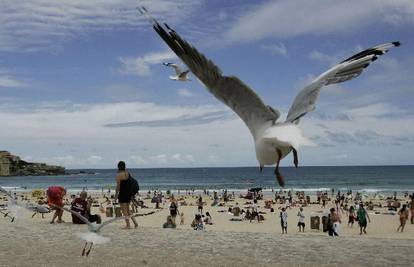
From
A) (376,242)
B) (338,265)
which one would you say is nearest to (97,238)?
(338,265)

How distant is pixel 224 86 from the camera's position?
164 inches

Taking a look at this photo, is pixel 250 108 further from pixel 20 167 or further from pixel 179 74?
pixel 20 167

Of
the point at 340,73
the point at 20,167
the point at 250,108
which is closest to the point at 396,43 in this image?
the point at 340,73

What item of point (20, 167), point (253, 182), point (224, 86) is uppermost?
point (20, 167)

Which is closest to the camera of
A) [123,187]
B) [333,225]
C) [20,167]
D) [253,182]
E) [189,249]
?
[189,249]

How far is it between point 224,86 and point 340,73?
4.85 feet

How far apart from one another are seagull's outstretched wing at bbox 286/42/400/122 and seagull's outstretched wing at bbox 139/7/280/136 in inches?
21.2

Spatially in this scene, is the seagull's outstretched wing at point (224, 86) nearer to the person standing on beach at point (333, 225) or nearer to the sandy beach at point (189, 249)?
the sandy beach at point (189, 249)

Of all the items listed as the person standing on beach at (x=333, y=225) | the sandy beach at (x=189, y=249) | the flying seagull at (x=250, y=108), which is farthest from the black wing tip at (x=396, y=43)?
the person standing on beach at (x=333, y=225)

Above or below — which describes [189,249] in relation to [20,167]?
below

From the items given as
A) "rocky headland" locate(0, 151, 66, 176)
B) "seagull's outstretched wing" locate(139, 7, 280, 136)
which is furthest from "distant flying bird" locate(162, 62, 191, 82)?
"rocky headland" locate(0, 151, 66, 176)

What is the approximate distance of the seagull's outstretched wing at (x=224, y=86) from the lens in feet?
13.4

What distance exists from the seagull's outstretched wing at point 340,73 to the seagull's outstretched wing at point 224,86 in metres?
0.54

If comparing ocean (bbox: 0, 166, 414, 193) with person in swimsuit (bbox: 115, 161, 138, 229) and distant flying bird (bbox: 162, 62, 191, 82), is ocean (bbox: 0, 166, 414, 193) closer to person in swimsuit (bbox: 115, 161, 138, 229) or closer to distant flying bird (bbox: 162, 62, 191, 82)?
person in swimsuit (bbox: 115, 161, 138, 229)
